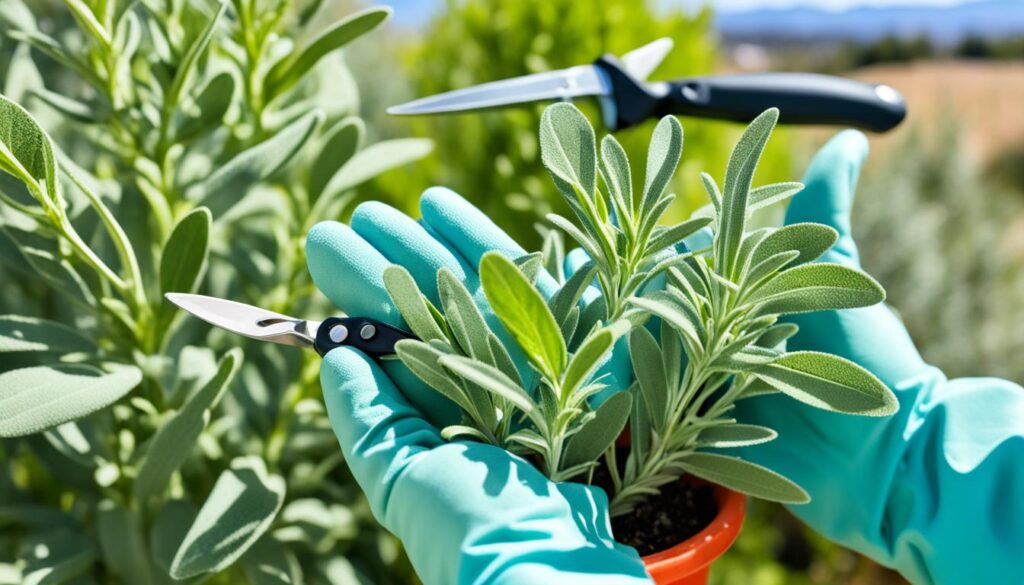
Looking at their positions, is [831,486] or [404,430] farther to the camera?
[831,486]

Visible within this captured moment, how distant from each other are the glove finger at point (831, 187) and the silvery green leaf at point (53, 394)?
0.45m

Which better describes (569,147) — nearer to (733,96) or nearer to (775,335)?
(775,335)

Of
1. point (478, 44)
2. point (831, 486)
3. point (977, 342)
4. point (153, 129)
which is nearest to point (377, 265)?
point (153, 129)

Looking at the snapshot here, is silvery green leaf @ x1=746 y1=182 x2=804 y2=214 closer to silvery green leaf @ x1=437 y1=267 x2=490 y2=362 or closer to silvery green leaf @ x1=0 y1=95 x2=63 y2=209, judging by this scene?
silvery green leaf @ x1=437 y1=267 x2=490 y2=362

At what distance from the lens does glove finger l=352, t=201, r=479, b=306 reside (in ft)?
1.77

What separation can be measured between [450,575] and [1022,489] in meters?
0.36

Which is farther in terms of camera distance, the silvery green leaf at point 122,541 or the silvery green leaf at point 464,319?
the silvery green leaf at point 122,541

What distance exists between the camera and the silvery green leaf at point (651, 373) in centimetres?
49

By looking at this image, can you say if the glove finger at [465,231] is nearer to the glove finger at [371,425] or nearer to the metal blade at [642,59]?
the glove finger at [371,425]

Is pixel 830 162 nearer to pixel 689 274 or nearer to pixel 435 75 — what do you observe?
pixel 689 274

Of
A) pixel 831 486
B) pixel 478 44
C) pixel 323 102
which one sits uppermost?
pixel 323 102

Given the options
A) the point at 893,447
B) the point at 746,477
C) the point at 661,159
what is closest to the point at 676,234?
the point at 661,159

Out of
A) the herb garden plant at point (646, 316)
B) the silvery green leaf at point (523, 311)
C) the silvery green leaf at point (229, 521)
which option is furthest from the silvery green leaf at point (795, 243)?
the silvery green leaf at point (229, 521)

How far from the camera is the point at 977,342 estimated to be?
2008mm
